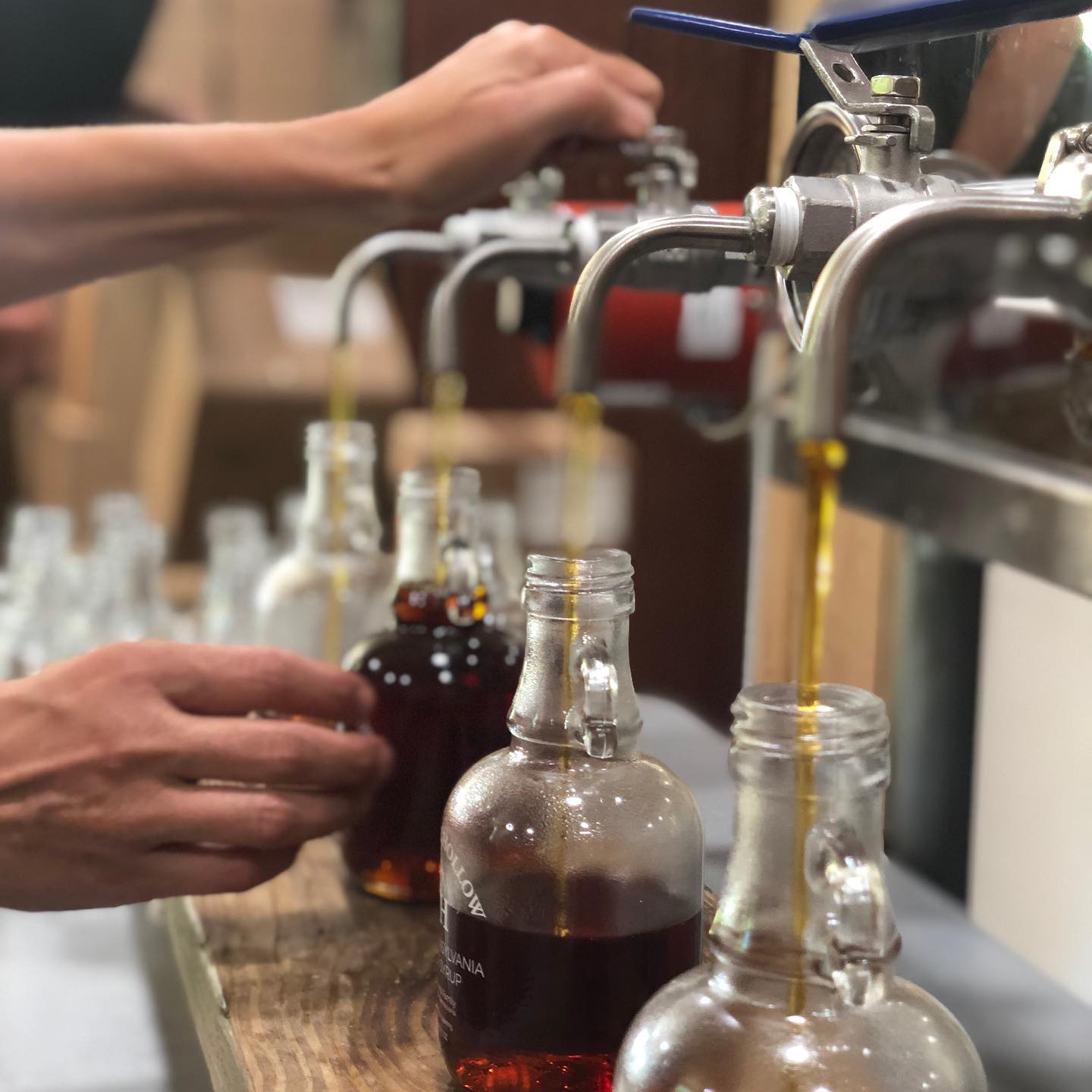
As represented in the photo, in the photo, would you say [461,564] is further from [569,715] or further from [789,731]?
[789,731]

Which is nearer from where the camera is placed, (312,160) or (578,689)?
(578,689)

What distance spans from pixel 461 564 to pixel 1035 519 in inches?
11.5

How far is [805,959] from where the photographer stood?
0.37m

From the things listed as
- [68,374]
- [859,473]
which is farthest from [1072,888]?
[68,374]

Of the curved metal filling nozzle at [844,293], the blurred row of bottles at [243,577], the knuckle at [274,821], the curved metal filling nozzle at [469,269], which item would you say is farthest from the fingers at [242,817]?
the curved metal filling nozzle at [844,293]

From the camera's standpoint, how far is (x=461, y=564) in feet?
2.20

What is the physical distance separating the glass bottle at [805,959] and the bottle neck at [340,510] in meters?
0.50

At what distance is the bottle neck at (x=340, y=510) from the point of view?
85 cm

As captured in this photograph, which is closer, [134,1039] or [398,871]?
[398,871]

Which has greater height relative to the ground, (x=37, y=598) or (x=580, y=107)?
(x=580, y=107)

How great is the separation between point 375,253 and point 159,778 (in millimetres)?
300

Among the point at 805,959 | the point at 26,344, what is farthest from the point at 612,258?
the point at 26,344

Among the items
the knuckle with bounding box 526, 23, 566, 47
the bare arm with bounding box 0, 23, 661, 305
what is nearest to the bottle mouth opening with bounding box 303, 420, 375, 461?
the bare arm with bounding box 0, 23, 661, 305

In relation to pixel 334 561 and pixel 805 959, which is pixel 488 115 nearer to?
pixel 334 561
